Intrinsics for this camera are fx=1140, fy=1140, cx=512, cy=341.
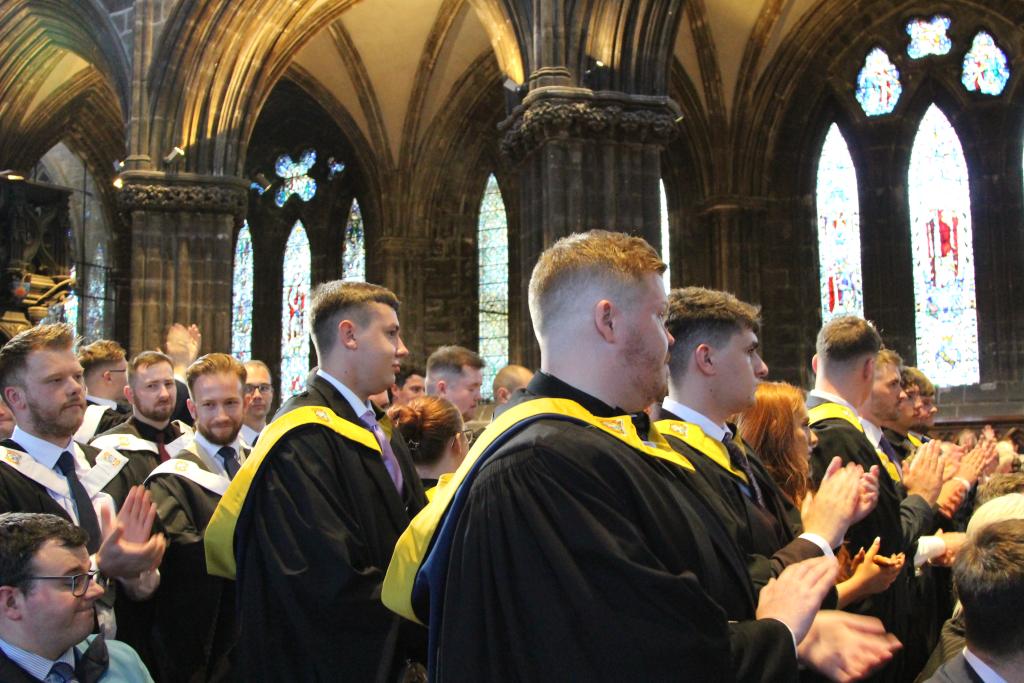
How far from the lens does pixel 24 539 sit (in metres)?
3.12

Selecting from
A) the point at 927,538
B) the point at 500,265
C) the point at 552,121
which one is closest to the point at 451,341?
the point at 500,265

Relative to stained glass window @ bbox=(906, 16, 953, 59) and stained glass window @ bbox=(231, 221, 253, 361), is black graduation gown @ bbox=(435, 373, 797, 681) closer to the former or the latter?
stained glass window @ bbox=(906, 16, 953, 59)

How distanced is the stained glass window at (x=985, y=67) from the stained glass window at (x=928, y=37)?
38 cm

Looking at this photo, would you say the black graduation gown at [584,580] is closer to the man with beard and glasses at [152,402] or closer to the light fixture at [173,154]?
the man with beard and glasses at [152,402]

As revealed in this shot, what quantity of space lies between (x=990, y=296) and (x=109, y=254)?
58.4 feet

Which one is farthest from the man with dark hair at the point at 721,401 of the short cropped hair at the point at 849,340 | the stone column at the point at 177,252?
the stone column at the point at 177,252

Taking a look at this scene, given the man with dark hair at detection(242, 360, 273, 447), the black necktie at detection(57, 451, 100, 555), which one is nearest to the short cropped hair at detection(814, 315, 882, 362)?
the black necktie at detection(57, 451, 100, 555)

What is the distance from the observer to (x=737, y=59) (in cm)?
1781

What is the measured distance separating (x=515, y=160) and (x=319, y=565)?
32.5ft

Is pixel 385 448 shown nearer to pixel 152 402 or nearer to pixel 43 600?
pixel 43 600

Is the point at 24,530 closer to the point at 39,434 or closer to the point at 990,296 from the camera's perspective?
the point at 39,434

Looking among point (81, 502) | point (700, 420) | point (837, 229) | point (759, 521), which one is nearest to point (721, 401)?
point (700, 420)

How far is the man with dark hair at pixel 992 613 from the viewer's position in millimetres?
2385

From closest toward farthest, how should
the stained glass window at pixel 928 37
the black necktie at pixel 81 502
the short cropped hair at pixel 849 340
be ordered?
the black necktie at pixel 81 502 → the short cropped hair at pixel 849 340 → the stained glass window at pixel 928 37
